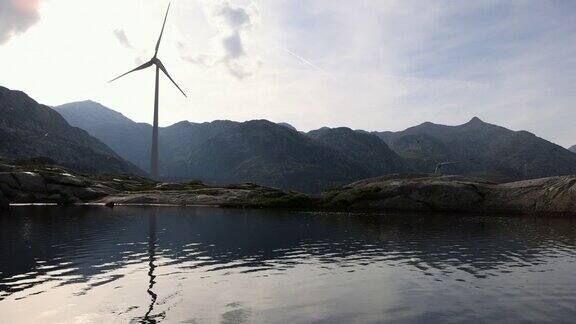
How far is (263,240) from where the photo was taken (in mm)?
65062

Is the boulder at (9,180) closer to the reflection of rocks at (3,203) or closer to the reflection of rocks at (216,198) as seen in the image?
the reflection of rocks at (216,198)

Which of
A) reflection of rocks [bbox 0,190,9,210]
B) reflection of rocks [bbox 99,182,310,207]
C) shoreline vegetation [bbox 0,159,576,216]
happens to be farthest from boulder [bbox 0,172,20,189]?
reflection of rocks [bbox 0,190,9,210]

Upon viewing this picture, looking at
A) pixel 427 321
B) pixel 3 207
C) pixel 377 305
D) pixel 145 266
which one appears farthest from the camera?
pixel 3 207

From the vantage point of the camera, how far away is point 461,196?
144375 mm

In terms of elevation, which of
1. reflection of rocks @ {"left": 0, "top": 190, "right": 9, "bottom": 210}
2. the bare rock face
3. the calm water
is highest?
the bare rock face

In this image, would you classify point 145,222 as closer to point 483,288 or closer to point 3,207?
point 3,207

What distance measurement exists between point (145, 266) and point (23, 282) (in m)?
10.8

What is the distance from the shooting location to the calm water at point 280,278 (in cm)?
2755

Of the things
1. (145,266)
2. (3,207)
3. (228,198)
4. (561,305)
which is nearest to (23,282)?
(145,266)

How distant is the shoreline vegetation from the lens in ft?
438

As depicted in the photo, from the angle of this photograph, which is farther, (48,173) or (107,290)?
(48,173)

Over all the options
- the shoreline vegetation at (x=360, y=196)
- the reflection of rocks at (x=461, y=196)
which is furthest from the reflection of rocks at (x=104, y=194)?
the reflection of rocks at (x=461, y=196)

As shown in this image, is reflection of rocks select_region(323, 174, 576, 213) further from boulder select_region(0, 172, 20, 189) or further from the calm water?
boulder select_region(0, 172, 20, 189)

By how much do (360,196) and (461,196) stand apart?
31.9m
